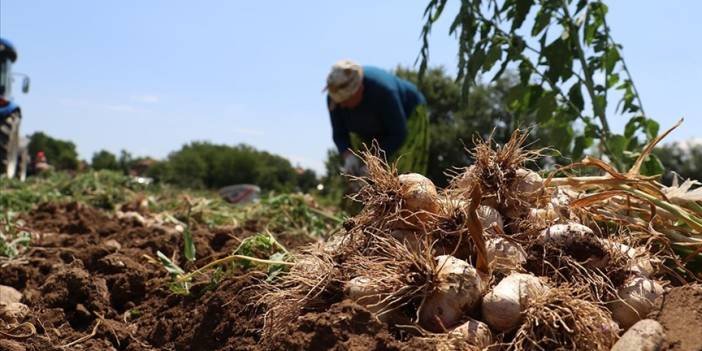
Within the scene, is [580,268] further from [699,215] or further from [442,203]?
[699,215]

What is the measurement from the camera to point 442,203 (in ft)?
7.51

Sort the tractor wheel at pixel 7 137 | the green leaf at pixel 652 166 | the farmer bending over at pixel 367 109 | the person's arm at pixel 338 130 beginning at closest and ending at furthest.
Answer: the green leaf at pixel 652 166, the farmer bending over at pixel 367 109, the person's arm at pixel 338 130, the tractor wheel at pixel 7 137

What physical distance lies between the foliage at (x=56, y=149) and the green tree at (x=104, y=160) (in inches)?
47.8

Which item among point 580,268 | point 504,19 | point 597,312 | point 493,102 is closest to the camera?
point 597,312

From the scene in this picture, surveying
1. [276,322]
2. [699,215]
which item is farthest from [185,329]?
[699,215]

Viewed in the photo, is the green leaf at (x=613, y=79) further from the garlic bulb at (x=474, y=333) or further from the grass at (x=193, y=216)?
the garlic bulb at (x=474, y=333)

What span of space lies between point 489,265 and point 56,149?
158ft

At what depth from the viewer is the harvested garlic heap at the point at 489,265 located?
6.21ft

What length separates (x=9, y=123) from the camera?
439 inches

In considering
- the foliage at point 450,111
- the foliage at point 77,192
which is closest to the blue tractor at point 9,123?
the foliage at point 77,192

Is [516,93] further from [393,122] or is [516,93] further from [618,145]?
[393,122]

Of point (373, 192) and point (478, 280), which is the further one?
point (373, 192)

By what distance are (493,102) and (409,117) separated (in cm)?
2310

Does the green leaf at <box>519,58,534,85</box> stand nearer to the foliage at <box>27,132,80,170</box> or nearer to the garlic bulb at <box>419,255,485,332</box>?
the garlic bulb at <box>419,255,485,332</box>
